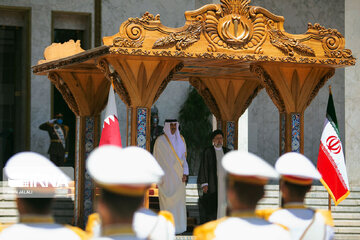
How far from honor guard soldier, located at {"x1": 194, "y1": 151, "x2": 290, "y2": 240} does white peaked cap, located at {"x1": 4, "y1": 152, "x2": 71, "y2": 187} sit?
839 millimetres

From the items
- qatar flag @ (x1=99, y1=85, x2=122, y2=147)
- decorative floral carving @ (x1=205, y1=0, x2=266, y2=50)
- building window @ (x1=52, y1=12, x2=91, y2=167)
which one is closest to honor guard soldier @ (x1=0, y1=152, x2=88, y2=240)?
qatar flag @ (x1=99, y1=85, x2=122, y2=147)

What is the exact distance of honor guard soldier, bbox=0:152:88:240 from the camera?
345cm

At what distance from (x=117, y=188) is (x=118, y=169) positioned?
0.27 feet

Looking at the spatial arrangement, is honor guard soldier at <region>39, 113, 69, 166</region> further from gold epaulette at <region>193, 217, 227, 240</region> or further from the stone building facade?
gold epaulette at <region>193, 217, 227, 240</region>

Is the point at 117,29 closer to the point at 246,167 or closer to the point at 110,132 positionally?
the point at 110,132

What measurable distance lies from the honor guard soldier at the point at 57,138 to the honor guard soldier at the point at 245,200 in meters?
14.9

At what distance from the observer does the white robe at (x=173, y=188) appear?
12250 mm

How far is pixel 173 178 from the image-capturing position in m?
12.3

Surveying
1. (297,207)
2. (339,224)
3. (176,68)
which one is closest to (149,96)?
(176,68)

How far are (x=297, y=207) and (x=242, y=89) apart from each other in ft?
31.7

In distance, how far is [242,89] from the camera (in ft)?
45.5

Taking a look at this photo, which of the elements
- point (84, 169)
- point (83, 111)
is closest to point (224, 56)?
point (83, 111)

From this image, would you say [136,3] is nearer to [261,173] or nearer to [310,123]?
[310,123]

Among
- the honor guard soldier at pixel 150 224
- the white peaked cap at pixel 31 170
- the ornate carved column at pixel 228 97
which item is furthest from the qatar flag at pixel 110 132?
the white peaked cap at pixel 31 170
